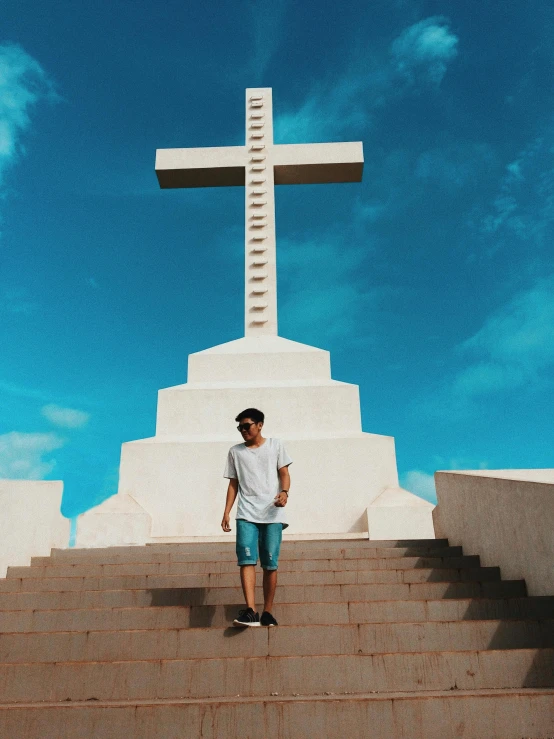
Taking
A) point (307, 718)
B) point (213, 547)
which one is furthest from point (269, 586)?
point (213, 547)

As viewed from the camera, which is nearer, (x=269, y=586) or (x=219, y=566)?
(x=269, y=586)

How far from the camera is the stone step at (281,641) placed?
389 cm

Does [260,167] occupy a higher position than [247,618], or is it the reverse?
[260,167]

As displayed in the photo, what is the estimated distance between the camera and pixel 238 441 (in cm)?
962

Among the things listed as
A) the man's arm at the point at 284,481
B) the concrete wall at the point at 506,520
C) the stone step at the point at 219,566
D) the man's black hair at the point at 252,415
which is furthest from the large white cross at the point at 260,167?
the man's arm at the point at 284,481

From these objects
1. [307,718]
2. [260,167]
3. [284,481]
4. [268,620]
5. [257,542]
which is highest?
[260,167]

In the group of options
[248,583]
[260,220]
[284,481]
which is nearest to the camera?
[248,583]

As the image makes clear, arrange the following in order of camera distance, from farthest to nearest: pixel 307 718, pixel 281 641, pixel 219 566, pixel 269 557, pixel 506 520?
pixel 219 566 < pixel 506 520 < pixel 269 557 < pixel 281 641 < pixel 307 718

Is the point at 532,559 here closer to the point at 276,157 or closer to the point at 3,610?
the point at 3,610

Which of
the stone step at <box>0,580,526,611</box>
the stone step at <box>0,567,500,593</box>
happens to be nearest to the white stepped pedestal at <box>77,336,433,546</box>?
the stone step at <box>0,567,500,593</box>

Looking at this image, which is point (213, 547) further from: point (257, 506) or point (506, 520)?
point (506, 520)

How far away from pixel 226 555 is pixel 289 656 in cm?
240

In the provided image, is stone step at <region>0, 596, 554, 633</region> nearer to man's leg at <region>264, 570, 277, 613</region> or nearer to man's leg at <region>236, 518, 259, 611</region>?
man's leg at <region>264, 570, 277, 613</region>

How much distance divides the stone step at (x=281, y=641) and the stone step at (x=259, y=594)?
2.33ft
